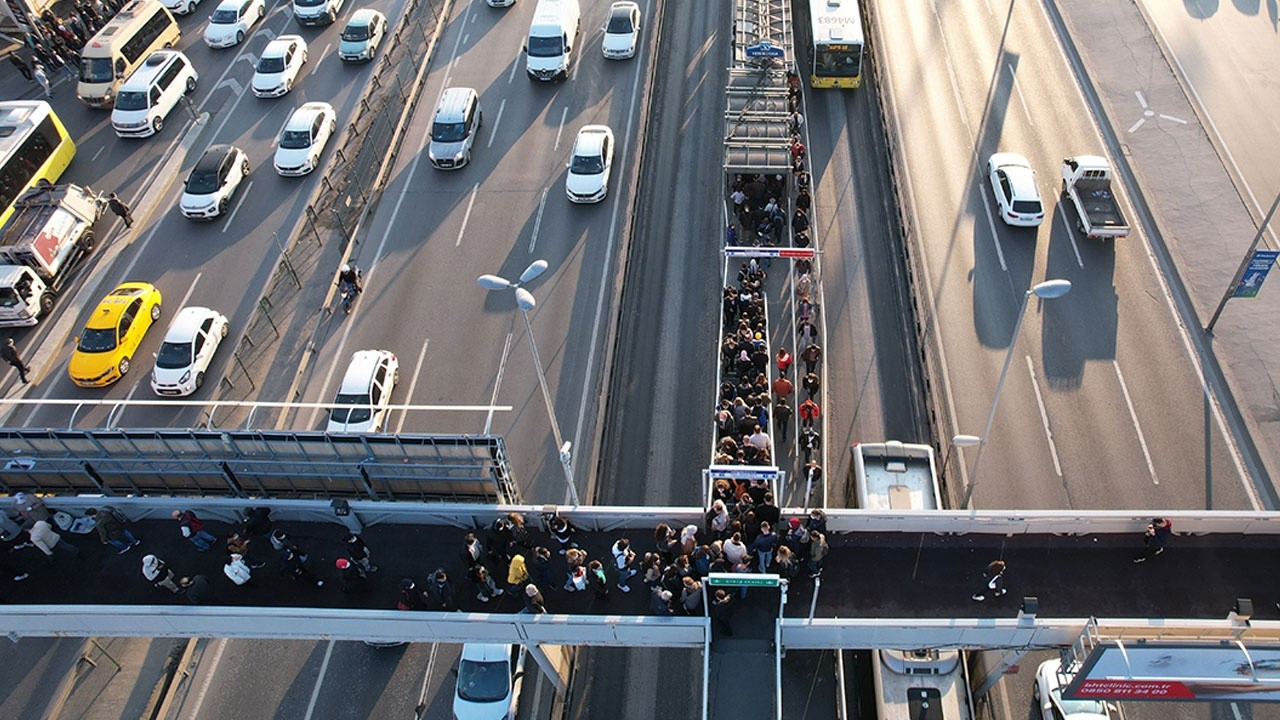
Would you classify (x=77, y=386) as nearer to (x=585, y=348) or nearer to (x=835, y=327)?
(x=585, y=348)

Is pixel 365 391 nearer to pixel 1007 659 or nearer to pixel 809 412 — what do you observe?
pixel 809 412

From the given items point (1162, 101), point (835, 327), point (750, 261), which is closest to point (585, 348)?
point (750, 261)

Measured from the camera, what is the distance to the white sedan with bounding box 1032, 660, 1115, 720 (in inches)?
881

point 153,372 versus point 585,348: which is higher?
point 153,372

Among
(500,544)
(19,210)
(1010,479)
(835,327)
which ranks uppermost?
(19,210)

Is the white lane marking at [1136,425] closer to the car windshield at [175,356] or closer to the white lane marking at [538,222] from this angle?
the white lane marking at [538,222]

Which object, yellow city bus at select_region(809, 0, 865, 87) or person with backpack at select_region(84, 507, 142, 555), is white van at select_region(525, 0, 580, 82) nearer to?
yellow city bus at select_region(809, 0, 865, 87)

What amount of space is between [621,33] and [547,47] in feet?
13.1

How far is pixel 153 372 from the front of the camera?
3253 centimetres

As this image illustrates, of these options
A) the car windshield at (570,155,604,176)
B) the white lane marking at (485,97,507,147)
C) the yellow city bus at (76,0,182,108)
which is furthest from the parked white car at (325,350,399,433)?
the yellow city bus at (76,0,182,108)

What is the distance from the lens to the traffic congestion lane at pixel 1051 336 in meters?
27.7

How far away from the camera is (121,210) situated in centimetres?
3881

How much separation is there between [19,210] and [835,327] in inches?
1396

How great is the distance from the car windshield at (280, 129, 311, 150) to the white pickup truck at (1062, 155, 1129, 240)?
3379 cm
